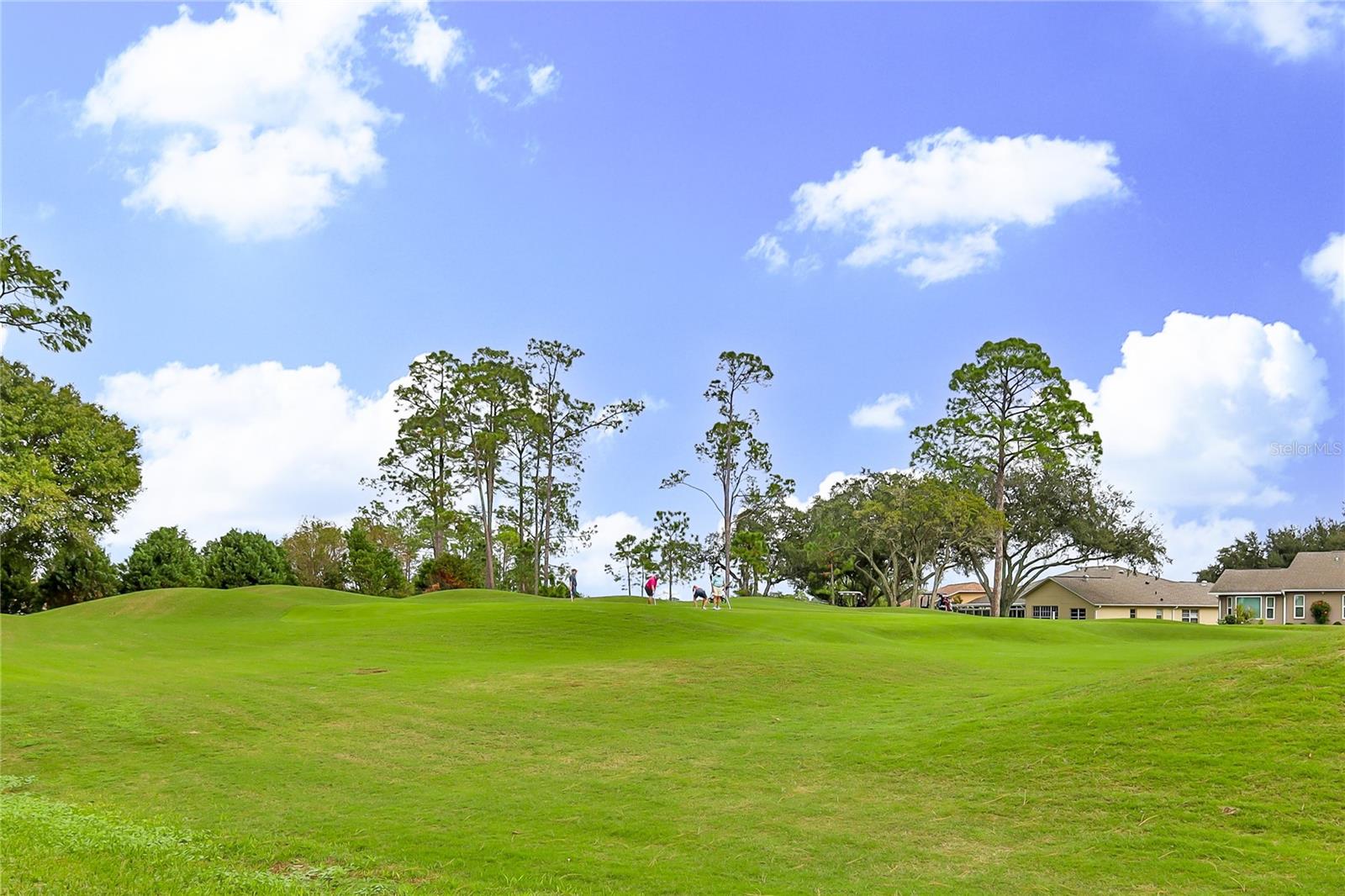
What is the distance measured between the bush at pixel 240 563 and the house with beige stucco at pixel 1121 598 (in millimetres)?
61004

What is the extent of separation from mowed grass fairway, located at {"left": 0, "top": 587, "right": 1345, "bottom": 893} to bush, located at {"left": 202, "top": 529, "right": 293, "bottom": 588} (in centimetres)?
3423

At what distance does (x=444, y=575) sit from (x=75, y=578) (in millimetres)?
19905

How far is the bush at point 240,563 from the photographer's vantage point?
183 ft

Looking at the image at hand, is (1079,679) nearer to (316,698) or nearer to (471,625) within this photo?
(316,698)

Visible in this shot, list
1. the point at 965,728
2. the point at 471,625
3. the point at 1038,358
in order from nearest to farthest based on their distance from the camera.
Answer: the point at 965,728
the point at 471,625
the point at 1038,358

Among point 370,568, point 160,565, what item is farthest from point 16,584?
point 370,568

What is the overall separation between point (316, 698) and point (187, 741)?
3299 millimetres

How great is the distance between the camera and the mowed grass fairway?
29.5 ft

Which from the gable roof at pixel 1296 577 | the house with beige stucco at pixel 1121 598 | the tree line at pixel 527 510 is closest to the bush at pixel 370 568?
the tree line at pixel 527 510

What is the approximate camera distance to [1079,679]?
57.5 ft

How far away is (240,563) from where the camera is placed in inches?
2190

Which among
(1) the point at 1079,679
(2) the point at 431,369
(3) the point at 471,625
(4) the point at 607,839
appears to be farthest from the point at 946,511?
(4) the point at 607,839

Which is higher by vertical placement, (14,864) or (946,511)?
(946,511)

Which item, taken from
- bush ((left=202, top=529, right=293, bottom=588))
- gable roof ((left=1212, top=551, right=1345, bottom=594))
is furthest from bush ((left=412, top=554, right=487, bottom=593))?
gable roof ((left=1212, top=551, right=1345, bottom=594))
